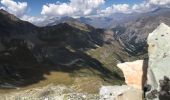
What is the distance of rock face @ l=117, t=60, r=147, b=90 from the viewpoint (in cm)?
1479

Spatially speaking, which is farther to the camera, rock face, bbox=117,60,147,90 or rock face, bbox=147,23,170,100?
rock face, bbox=117,60,147,90

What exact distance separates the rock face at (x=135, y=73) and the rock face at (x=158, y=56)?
3.46ft

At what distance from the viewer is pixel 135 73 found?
48.5 ft

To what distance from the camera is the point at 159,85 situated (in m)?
12.9

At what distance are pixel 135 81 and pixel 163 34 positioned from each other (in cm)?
245

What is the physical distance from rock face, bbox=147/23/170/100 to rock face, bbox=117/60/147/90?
41.5 inches

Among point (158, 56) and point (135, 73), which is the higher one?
point (158, 56)

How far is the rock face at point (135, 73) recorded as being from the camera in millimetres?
14789

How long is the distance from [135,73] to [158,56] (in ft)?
5.58

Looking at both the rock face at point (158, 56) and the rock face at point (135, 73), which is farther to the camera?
the rock face at point (135, 73)

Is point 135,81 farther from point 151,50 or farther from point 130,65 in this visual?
point 151,50

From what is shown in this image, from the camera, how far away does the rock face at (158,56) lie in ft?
43.0

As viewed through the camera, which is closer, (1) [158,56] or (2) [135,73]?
(1) [158,56]

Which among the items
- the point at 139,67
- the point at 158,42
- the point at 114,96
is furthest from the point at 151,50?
the point at 114,96
